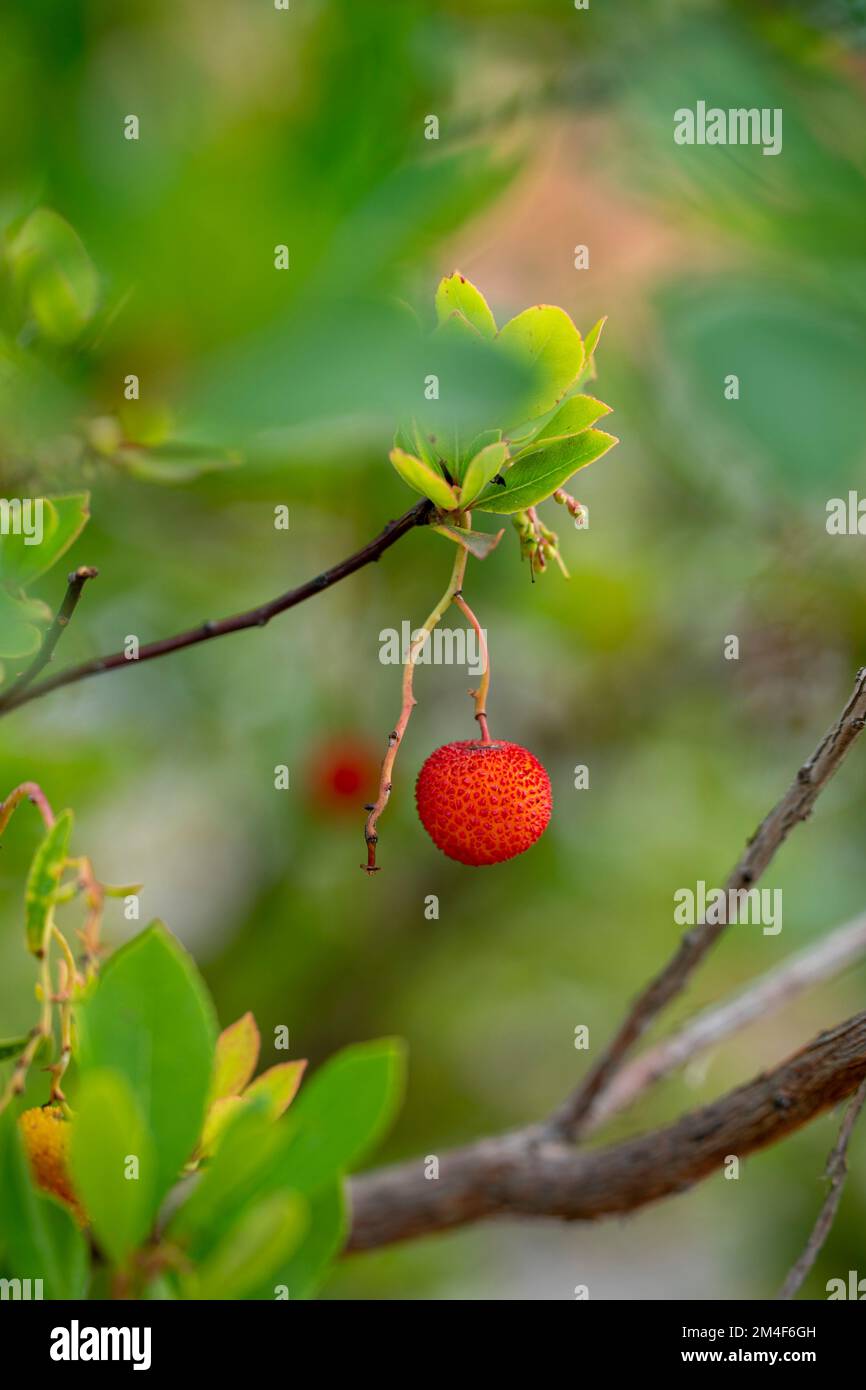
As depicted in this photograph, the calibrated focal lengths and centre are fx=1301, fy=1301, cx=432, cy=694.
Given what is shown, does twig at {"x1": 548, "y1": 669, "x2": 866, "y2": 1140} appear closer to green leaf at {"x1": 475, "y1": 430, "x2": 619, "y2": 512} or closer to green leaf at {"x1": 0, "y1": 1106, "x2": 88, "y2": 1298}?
green leaf at {"x1": 475, "y1": 430, "x2": 619, "y2": 512}

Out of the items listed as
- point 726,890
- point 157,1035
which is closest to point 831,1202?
point 726,890

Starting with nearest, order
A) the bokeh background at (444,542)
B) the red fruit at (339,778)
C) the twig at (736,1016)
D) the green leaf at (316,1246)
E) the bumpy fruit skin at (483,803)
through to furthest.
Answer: the bokeh background at (444,542)
the green leaf at (316,1246)
the bumpy fruit skin at (483,803)
the twig at (736,1016)
the red fruit at (339,778)

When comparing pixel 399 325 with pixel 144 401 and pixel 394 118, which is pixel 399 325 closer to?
pixel 144 401

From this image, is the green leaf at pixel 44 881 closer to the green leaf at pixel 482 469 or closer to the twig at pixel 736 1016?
the green leaf at pixel 482 469

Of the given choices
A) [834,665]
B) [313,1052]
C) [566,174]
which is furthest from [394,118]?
[566,174]

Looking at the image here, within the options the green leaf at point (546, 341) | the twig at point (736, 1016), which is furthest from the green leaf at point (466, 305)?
the twig at point (736, 1016)

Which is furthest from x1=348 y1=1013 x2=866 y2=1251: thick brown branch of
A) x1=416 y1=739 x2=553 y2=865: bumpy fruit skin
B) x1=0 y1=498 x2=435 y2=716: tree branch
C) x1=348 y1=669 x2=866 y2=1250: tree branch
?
x1=0 y1=498 x2=435 y2=716: tree branch

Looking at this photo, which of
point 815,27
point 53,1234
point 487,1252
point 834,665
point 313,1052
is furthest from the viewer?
point 487,1252
